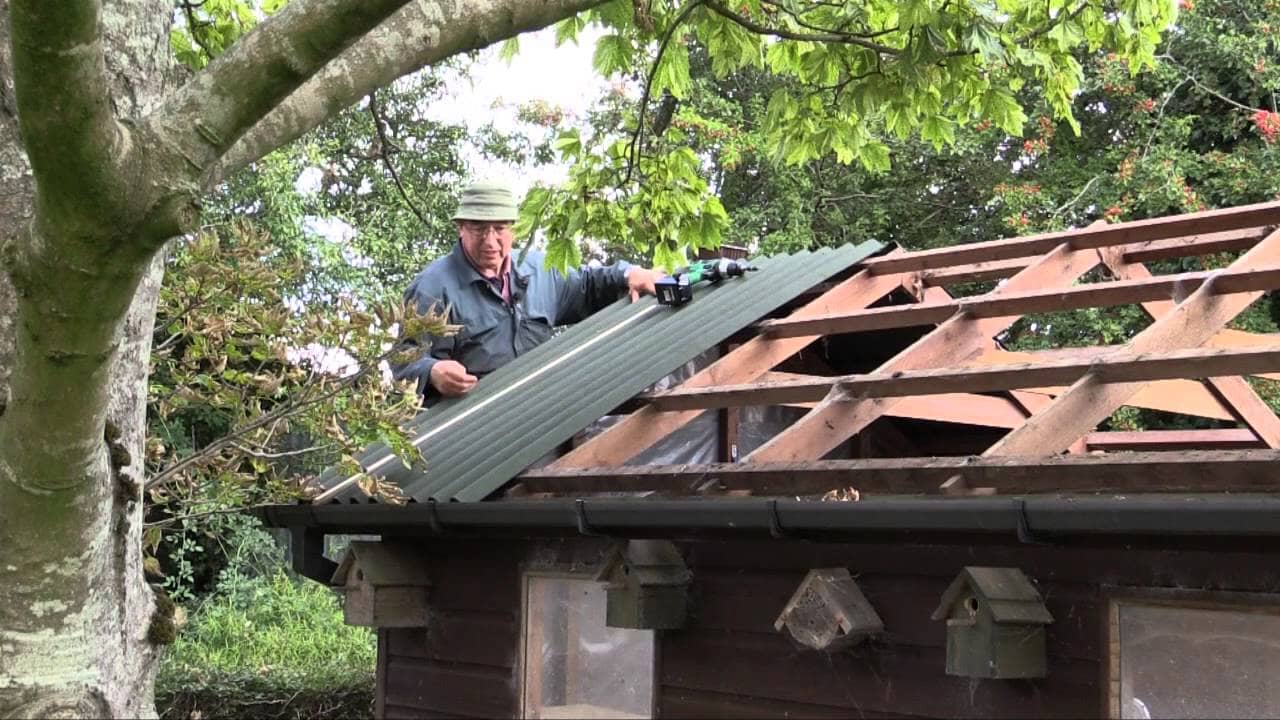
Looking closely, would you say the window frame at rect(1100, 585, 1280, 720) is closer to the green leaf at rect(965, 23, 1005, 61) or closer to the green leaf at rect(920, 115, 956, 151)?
the green leaf at rect(965, 23, 1005, 61)

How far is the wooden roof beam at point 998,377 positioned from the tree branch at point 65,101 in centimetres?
311

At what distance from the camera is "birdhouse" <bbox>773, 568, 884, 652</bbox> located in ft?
14.2

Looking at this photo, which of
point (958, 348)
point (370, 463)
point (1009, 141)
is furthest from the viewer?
point (1009, 141)

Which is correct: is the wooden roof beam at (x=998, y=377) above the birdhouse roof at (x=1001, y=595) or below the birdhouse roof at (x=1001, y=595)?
above

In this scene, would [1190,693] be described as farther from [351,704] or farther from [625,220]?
[351,704]

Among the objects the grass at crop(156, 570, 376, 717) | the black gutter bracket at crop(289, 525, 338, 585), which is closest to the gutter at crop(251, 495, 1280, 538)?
the black gutter bracket at crop(289, 525, 338, 585)

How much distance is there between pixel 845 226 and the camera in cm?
1628

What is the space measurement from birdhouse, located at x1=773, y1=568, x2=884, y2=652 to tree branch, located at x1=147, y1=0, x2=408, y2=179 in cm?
274

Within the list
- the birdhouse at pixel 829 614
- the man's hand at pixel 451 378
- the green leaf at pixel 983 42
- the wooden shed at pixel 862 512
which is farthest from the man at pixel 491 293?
the green leaf at pixel 983 42

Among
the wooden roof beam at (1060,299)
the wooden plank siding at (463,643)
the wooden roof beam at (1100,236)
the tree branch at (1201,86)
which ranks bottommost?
the wooden plank siding at (463,643)

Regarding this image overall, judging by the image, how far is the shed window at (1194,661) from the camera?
12.0 ft

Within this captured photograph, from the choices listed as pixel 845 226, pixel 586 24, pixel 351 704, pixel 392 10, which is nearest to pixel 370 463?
pixel 586 24

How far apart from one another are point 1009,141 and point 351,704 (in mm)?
10595

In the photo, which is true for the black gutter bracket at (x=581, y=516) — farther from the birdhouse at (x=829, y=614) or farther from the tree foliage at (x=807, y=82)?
the tree foliage at (x=807, y=82)
